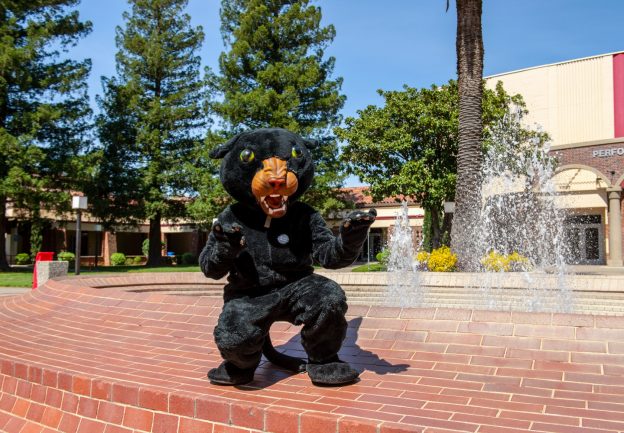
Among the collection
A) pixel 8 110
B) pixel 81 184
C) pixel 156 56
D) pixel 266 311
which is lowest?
pixel 266 311

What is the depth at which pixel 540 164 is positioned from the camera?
A: 2575cm

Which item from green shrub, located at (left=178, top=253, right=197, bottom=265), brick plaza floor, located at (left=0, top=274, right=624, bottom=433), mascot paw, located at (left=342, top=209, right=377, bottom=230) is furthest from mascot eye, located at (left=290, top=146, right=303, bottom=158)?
green shrub, located at (left=178, top=253, right=197, bottom=265)

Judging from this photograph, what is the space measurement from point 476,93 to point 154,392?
1181cm

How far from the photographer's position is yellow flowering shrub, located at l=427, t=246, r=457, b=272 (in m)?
12.3

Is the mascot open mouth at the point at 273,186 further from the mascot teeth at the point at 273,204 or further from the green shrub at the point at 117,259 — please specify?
the green shrub at the point at 117,259

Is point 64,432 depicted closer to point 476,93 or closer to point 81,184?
point 476,93

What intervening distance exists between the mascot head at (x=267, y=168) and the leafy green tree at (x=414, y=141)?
1852 centimetres

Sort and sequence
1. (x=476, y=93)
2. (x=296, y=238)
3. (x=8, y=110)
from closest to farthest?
(x=296, y=238) → (x=476, y=93) → (x=8, y=110)

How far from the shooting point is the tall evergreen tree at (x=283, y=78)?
78.0 feet

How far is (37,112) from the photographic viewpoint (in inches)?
877

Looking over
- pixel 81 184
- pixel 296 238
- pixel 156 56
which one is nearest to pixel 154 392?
pixel 296 238

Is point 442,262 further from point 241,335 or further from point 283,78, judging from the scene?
point 283,78

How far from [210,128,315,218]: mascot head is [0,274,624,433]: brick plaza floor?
116 centimetres

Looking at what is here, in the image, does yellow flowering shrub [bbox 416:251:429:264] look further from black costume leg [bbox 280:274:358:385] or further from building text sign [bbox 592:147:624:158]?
building text sign [bbox 592:147:624:158]
